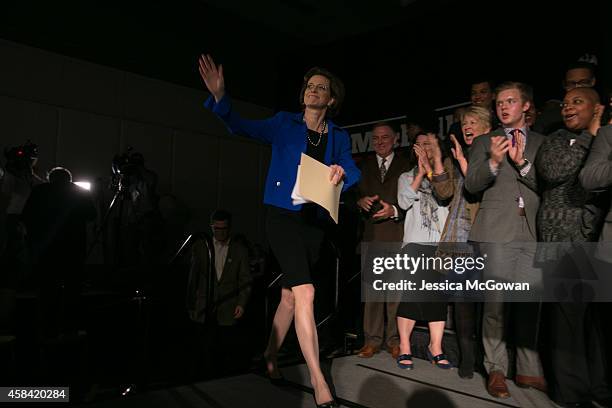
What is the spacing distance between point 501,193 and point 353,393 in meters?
1.23

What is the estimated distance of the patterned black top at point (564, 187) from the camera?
6.46 ft

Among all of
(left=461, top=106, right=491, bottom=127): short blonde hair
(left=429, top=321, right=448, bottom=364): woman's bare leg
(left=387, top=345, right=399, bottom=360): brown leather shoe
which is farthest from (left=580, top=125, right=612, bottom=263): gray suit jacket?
(left=387, top=345, right=399, bottom=360): brown leather shoe

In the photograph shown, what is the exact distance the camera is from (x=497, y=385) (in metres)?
2.16

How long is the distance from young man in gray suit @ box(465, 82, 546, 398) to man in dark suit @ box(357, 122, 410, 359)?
2.31 ft

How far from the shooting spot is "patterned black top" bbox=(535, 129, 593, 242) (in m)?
1.97

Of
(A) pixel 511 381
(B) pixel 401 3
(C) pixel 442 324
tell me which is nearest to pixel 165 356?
(C) pixel 442 324

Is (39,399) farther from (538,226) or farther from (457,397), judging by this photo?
(538,226)

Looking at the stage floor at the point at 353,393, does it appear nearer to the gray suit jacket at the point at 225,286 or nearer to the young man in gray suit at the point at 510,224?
the young man in gray suit at the point at 510,224

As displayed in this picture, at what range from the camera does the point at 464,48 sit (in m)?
3.86

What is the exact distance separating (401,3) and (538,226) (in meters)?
4.80

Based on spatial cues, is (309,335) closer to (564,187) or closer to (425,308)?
(425,308)

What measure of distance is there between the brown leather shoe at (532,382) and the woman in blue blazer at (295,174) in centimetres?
109

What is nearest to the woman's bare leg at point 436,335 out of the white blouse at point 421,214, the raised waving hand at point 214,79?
the white blouse at point 421,214

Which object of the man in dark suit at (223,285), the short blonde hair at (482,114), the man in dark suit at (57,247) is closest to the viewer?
the short blonde hair at (482,114)
